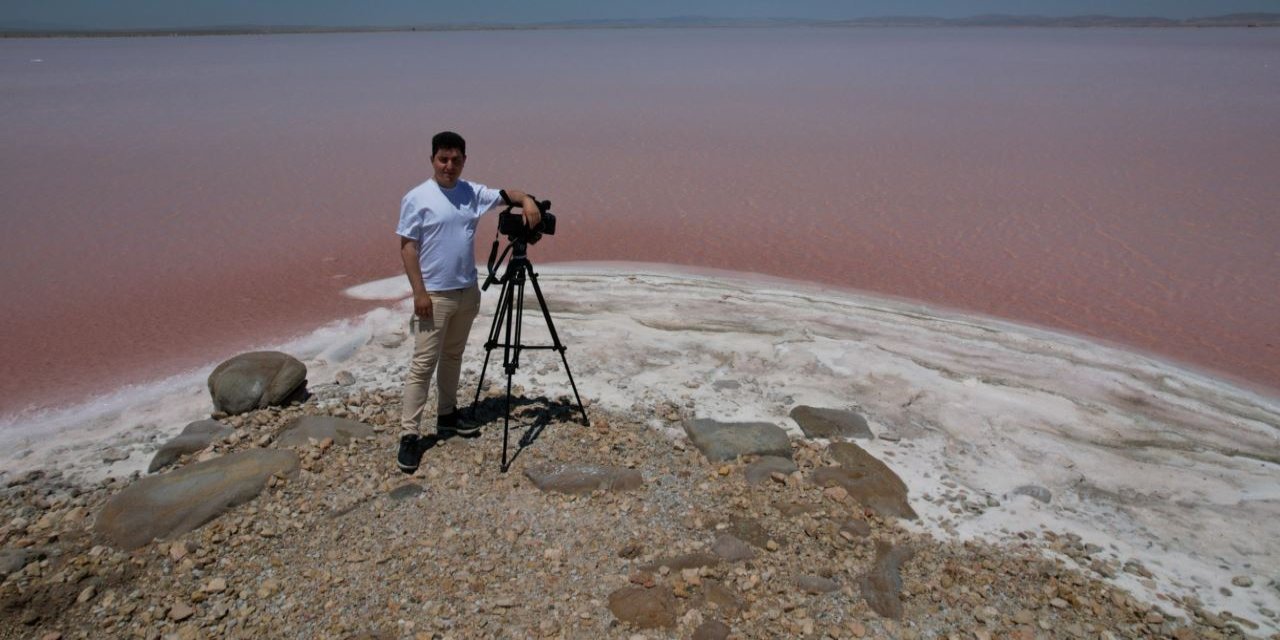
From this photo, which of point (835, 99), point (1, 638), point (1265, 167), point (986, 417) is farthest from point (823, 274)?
point (835, 99)

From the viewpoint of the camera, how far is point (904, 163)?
14.4 m

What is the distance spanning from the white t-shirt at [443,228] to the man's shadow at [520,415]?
1.02 m

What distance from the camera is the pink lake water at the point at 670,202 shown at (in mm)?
7660

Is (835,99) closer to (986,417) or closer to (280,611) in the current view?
(986,417)

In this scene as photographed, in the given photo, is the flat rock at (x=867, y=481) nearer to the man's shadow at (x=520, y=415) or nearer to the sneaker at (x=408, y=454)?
the man's shadow at (x=520, y=415)

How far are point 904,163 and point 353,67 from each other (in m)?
28.7

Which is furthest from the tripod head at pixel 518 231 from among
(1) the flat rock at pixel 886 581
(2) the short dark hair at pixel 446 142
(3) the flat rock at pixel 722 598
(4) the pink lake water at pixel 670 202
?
(4) the pink lake water at pixel 670 202

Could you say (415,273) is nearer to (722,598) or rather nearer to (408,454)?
(408,454)

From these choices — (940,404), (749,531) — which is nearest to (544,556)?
(749,531)

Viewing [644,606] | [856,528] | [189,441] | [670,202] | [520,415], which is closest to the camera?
[644,606]

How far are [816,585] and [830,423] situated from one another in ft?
5.49

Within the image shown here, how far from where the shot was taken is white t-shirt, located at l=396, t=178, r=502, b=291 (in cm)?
398

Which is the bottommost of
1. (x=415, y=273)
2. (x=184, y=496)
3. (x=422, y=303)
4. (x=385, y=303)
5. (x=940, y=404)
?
(x=184, y=496)

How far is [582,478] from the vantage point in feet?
14.3
